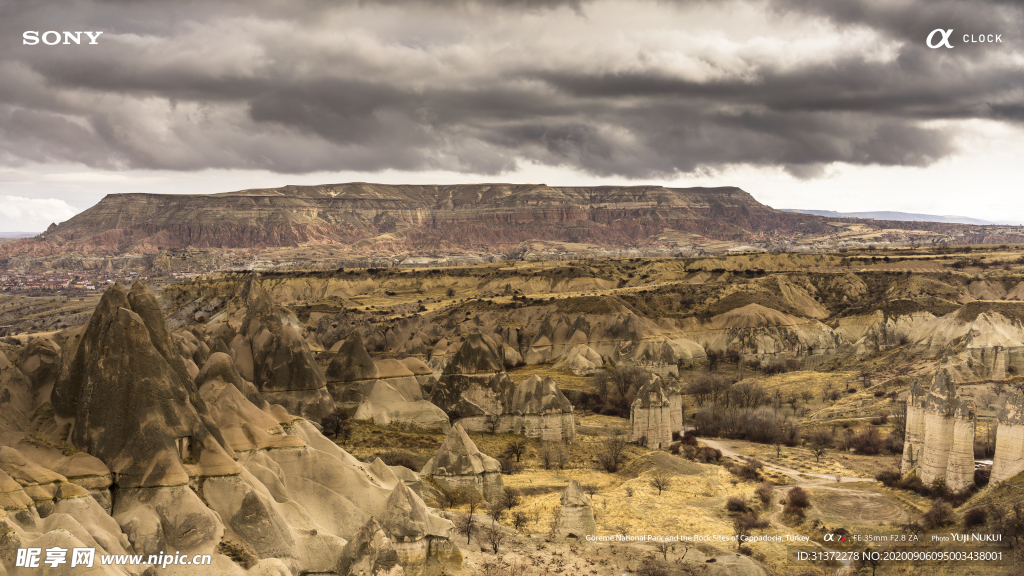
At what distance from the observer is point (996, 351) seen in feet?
257

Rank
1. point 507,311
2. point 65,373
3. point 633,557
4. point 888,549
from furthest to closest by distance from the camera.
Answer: point 507,311 → point 888,549 → point 633,557 → point 65,373

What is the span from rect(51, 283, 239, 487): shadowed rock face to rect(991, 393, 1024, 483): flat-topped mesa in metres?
36.3

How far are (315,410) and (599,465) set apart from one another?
19920mm

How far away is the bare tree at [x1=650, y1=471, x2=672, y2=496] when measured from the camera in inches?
1874

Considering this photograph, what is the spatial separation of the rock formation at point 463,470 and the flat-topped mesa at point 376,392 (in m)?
15.4

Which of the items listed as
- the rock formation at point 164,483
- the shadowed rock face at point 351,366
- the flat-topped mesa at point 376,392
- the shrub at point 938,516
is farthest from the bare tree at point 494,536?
the shadowed rock face at point 351,366

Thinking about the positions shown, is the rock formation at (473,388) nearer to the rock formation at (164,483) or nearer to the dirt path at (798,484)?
the dirt path at (798,484)

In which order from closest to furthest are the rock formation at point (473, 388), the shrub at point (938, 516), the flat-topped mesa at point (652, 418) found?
the shrub at point (938, 516), the flat-topped mesa at point (652, 418), the rock formation at point (473, 388)

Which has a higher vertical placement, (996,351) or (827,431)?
(996,351)

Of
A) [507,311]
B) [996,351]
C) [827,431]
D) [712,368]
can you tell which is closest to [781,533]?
[827,431]

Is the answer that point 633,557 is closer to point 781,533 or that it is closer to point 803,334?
point 781,533

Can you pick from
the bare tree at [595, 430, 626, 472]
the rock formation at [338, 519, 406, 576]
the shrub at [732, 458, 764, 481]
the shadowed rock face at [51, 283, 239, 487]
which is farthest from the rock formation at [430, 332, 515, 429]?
the shadowed rock face at [51, 283, 239, 487]

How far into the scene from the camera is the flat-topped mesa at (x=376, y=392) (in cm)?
5712

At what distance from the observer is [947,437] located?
42250 millimetres
